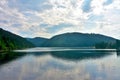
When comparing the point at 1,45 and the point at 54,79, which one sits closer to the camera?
the point at 54,79

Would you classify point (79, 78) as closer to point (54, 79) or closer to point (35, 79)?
point (54, 79)

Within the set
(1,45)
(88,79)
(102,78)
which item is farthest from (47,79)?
(1,45)

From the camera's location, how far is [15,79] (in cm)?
3788

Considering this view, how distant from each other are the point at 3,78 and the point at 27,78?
4000 mm

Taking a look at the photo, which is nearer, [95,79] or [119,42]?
[95,79]

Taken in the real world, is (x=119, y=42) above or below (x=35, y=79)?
above

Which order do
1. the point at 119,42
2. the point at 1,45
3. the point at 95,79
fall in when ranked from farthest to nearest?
the point at 119,42
the point at 1,45
the point at 95,79

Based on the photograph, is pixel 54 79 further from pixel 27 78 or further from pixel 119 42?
pixel 119 42

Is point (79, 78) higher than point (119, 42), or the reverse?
point (119, 42)

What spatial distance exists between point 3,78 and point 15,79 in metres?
2.31

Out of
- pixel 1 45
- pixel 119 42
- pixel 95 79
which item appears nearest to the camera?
pixel 95 79

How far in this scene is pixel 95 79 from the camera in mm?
37188

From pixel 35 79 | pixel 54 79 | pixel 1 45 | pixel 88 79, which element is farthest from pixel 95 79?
pixel 1 45

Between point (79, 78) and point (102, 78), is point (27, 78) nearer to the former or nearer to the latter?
point (79, 78)
